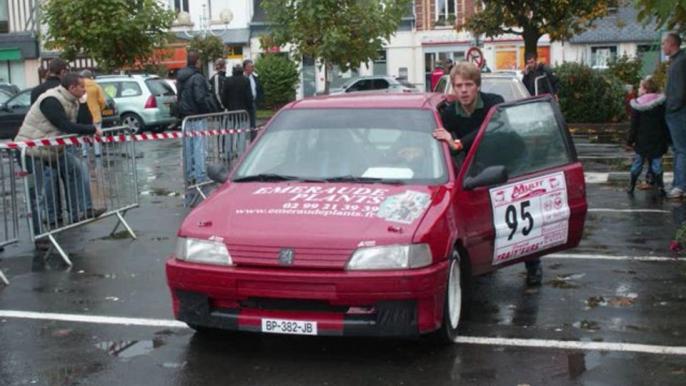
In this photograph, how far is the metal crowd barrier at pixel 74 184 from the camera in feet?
32.8

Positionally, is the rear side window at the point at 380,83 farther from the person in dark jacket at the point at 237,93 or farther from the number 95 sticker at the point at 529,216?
the number 95 sticker at the point at 529,216

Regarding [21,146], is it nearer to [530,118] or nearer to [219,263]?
[219,263]

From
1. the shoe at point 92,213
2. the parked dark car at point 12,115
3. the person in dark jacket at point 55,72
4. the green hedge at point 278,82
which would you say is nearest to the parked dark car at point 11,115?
the parked dark car at point 12,115

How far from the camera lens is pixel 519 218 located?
25.7 ft

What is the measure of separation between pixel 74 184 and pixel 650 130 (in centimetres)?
760

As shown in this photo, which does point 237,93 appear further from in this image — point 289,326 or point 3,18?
point 3,18

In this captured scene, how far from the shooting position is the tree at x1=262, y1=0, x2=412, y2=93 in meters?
34.0

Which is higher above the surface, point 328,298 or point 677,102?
point 677,102

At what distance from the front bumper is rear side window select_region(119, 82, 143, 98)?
24008mm

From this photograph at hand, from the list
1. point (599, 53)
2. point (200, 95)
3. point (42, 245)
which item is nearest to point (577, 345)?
point (42, 245)

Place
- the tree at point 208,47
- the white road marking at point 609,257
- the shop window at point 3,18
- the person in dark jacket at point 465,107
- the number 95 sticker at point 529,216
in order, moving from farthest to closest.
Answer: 1. the shop window at point 3,18
2. the tree at point 208,47
3. the white road marking at point 609,257
4. the person in dark jacket at point 465,107
5. the number 95 sticker at point 529,216

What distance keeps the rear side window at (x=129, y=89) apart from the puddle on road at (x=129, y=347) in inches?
919

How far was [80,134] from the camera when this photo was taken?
10.9 m

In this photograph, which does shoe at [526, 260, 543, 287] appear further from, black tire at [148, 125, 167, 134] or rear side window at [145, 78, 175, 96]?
black tire at [148, 125, 167, 134]
